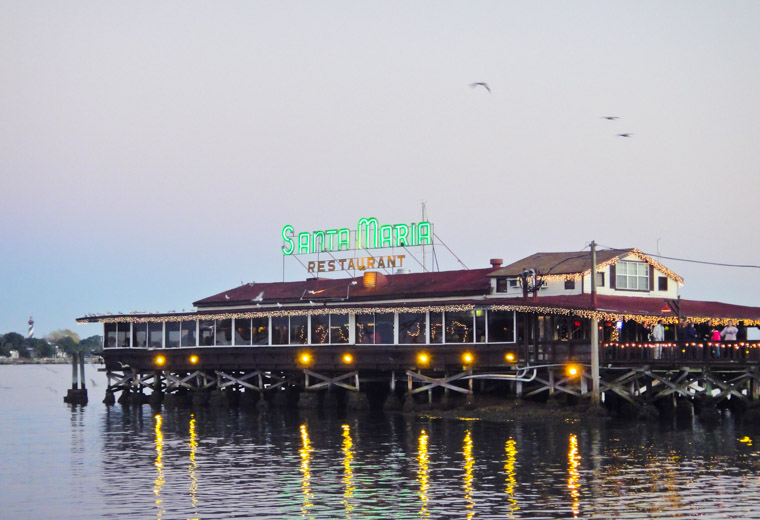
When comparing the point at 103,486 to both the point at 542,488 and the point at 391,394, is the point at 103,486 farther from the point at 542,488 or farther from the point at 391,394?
the point at 391,394

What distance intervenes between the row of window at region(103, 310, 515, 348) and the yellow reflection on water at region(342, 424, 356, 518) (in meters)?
10.3

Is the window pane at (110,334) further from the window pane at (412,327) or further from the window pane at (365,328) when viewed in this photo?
the window pane at (412,327)

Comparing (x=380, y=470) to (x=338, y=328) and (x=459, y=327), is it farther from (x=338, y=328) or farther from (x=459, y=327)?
(x=338, y=328)

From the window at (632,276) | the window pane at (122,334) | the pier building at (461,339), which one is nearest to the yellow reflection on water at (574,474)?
the pier building at (461,339)

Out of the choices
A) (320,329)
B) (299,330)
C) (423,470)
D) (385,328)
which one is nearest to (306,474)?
(423,470)

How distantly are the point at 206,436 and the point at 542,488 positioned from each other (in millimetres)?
23110

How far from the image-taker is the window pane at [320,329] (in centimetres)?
7000

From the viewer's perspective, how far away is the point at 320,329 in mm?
70375

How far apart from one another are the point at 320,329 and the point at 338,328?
55.8 inches

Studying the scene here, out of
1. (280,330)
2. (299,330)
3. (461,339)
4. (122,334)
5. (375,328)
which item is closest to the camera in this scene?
(461,339)

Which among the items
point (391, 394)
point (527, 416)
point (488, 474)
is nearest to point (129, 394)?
point (391, 394)

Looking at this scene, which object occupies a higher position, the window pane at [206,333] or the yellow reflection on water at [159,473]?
the window pane at [206,333]

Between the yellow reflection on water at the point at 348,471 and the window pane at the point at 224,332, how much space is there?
1945 centimetres

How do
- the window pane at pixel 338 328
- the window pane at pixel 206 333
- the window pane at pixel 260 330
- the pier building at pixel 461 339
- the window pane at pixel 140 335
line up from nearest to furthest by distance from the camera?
the pier building at pixel 461 339
the window pane at pixel 338 328
the window pane at pixel 260 330
the window pane at pixel 206 333
the window pane at pixel 140 335
